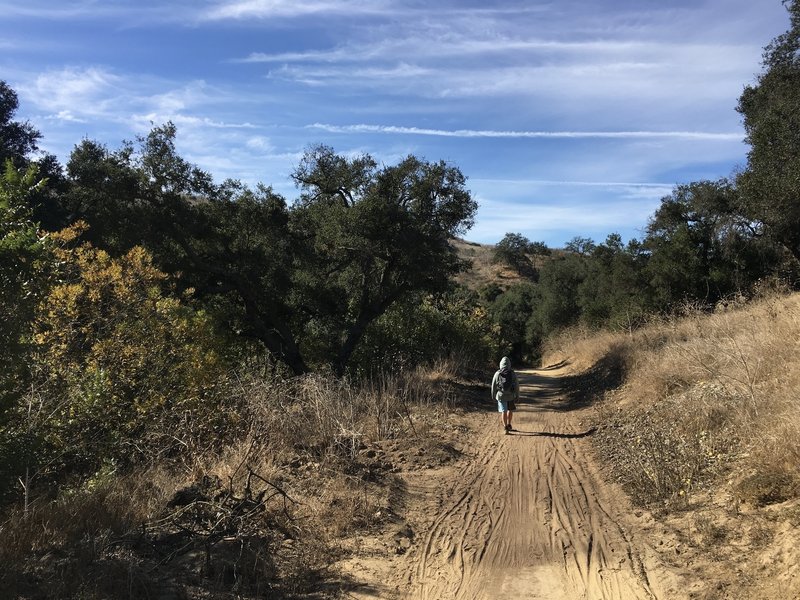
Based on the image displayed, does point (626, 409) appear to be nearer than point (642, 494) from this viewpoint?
No

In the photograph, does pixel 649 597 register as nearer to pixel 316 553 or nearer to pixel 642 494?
pixel 642 494

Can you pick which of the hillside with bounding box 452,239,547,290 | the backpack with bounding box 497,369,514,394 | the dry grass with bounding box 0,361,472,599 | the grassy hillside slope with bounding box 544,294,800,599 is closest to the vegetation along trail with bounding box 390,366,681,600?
the grassy hillside slope with bounding box 544,294,800,599

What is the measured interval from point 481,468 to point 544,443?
177cm

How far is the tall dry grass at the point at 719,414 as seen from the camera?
496 centimetres

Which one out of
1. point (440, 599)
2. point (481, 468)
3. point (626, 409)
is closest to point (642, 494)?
point (481, 468)

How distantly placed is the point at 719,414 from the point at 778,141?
38.7 ft

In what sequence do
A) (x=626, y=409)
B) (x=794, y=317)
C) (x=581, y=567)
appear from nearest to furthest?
(x=581, y=567)
(x=794, y=317)
(x=626, y=409)

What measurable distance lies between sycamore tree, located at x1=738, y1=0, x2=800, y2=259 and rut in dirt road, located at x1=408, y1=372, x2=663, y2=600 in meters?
11.4

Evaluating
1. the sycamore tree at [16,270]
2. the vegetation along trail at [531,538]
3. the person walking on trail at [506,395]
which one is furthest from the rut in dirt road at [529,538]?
the sycamore tree at [16,270]

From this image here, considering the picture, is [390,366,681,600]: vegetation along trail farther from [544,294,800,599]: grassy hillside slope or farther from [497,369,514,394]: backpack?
[497,369,514,394]: backpack

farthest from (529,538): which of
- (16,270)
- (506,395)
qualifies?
(16,270)

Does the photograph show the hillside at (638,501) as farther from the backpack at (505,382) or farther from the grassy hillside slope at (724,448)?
the backpack at (505,382)

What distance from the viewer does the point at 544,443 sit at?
28.6 ft

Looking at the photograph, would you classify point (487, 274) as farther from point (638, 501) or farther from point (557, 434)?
point (638, 501)
